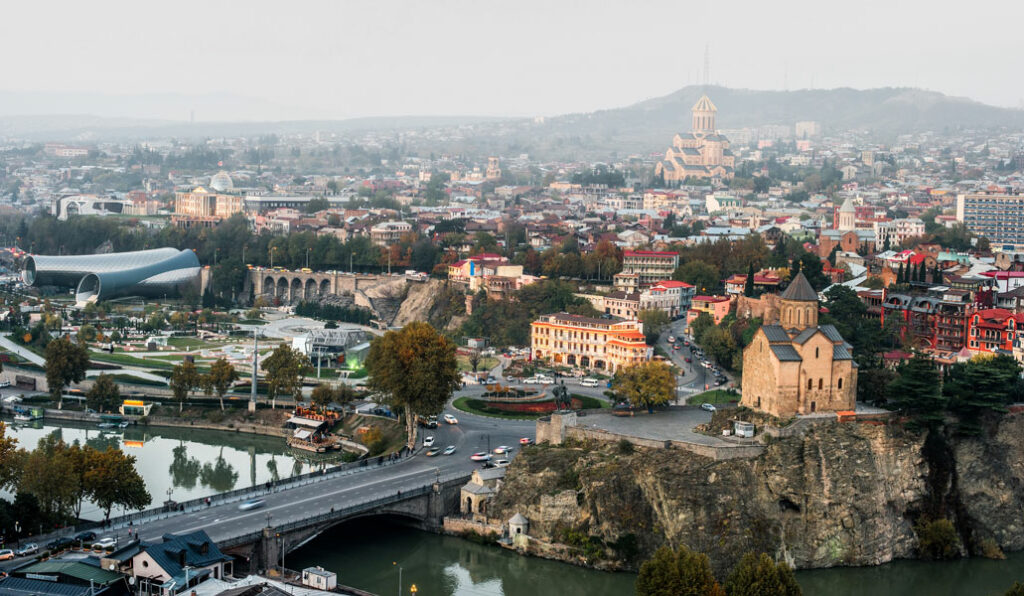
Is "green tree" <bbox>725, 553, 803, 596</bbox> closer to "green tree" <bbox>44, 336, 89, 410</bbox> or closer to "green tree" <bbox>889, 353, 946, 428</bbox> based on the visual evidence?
"green tree" <bbox>889, 353, 946, 428</bbox>

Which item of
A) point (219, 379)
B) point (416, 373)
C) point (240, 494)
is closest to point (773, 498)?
point (416, 373)

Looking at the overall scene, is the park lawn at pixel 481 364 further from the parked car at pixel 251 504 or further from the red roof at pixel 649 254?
the parked car at pixel 251 504

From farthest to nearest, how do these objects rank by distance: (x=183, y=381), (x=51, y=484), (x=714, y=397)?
(x=183, y=381), (x=714, y=397), (x=51, y=484)

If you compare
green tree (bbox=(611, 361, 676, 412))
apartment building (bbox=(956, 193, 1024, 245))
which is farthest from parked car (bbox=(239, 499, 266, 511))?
apartment building (bbox=(956, 193, 1024, 245))

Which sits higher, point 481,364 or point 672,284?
point 672,284

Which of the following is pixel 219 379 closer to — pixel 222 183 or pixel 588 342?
pixel 588 342

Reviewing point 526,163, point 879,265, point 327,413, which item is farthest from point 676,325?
point 526,163

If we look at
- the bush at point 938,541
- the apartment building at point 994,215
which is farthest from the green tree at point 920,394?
the apartment building at point 994,215
